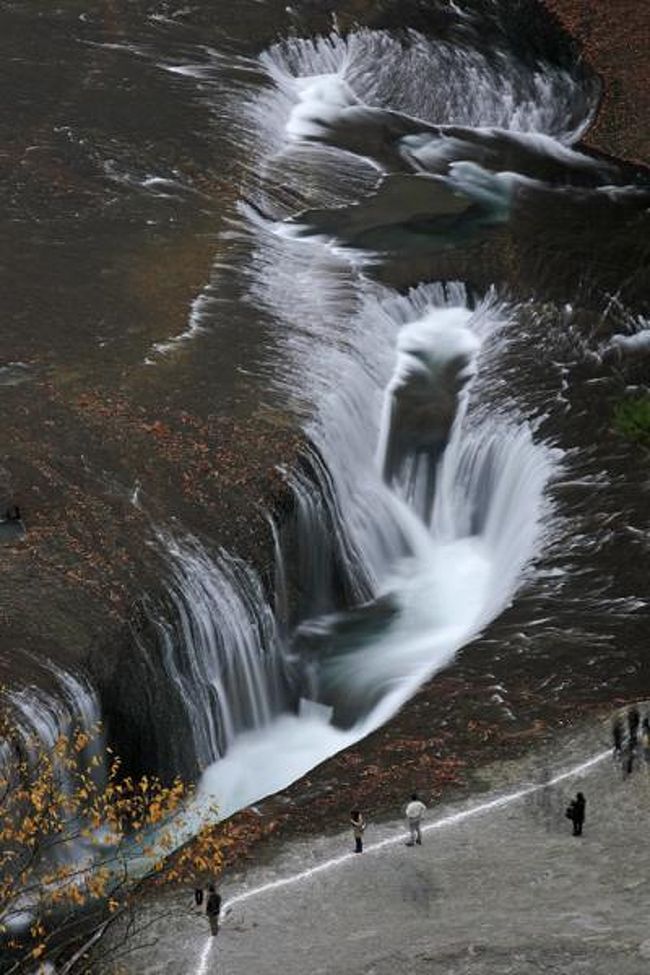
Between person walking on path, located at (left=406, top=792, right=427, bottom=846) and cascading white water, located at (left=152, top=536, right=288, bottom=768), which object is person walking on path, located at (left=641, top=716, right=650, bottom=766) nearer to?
person walking on path, located at (left=406, top=792, right=427, bottom=846)

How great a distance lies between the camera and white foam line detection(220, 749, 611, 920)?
31531mm

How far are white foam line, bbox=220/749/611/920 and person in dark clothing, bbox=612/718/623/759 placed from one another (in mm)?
167

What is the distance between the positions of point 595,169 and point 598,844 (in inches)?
1333

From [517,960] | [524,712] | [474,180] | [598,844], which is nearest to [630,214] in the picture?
[474,180]

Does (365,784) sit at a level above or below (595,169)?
below

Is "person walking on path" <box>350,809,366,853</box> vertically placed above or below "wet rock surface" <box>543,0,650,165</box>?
below

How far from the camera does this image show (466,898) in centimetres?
3062

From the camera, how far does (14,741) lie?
32.7 meters

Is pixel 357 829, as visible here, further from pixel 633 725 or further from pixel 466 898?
pixel 633 725

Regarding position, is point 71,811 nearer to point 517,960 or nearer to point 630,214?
point 517,960

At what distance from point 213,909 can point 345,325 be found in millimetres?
21412

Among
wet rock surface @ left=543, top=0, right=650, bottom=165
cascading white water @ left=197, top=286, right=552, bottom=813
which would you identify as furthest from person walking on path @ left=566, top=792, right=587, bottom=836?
wet rock surface @ left=543, top=0, right=650, bottom=165

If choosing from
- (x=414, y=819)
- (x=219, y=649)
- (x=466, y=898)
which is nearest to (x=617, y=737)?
(x=414, y=819)

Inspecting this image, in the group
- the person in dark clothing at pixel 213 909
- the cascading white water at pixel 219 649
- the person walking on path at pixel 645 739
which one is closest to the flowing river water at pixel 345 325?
the cascading white water at pixel 219 649
